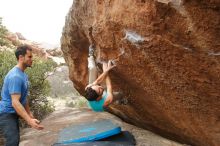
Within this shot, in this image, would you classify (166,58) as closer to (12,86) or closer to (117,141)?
(117,141)

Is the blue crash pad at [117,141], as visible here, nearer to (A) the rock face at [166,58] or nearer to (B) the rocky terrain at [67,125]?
(B) the rocky terrain at [67,125]

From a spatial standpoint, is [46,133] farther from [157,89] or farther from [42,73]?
[42,73]

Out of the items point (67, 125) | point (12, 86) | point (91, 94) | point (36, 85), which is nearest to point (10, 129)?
point (12, 86)

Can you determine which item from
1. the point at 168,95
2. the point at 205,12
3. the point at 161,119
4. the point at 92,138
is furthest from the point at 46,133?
the point at 205,12

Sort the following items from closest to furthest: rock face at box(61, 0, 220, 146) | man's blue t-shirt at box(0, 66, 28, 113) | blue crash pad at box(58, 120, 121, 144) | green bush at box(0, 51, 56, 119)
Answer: rock face at box(61, 0, 220, 146), man's blue t-shirt at box(0, 66, 28, 113), blue crash pad at box(58, 120, 121, 144), green bush at box(0, 51, 56, 119)

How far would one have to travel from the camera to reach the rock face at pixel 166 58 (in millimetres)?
3617

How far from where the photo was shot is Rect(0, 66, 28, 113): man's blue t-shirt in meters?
4.93

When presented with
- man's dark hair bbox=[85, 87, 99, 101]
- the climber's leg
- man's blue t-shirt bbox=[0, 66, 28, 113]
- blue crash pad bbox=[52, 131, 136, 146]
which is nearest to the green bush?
the climber's leg

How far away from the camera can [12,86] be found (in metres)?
4.92

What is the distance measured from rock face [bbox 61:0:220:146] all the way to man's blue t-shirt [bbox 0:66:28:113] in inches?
51.3

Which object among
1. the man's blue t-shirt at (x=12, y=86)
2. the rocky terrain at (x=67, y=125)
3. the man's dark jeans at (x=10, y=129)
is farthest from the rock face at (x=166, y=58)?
the man's dark jeans at (x=10, y=129)

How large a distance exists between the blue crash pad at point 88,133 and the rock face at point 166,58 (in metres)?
0.71

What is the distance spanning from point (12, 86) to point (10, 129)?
645 mm

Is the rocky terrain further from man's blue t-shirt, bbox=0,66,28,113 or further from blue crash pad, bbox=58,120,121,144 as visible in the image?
man's blue t-shirt, bbox=0,66,28,113
